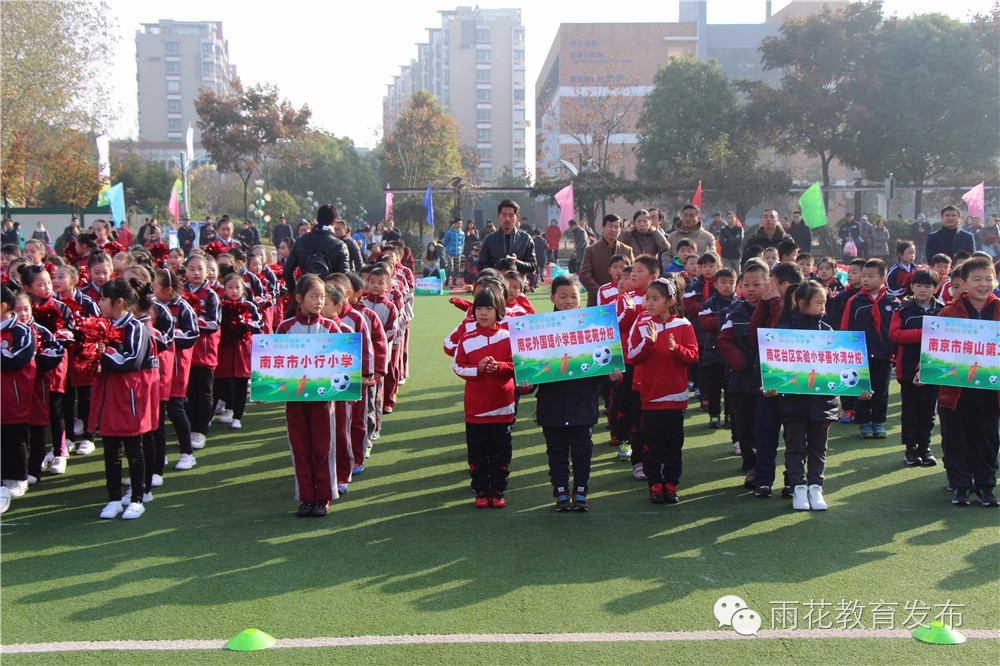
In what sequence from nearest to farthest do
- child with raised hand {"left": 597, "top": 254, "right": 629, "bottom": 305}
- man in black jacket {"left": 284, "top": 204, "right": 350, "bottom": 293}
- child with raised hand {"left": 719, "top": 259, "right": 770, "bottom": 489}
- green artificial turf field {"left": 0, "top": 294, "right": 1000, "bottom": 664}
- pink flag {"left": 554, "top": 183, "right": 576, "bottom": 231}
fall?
green artificial turf field {"left": 0, "top": 294, "right": 1000, "bottom": 664} < child with raised hand {"left": 719, "top": 259, "right": 770, "bottom": 489} < child with raised hand {"left": 597, "top": 254, "right": 629, "bottom": 305} < man in black jacket {"left": 284, "top": 204, "right": 350, "bottom": 293} < pink flag {"left": 554, "top": 183, "right": 576, "bottom": 231}

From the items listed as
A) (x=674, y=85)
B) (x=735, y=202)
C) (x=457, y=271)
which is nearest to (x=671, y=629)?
(x=457, y=271)

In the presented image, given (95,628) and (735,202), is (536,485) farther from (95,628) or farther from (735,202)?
(735,202)

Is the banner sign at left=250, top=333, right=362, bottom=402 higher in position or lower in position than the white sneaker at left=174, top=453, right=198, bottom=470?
higher

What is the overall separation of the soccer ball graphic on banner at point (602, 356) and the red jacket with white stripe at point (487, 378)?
607mm

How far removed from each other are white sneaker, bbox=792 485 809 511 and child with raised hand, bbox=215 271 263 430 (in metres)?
5.02

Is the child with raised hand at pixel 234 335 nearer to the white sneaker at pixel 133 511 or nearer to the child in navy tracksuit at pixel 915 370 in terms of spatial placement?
the white sneaker at pixel 133 511

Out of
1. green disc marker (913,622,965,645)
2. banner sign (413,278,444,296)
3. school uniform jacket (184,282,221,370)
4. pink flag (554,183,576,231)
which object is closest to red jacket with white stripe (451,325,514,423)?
school uniform jacket (184,282,221,370)

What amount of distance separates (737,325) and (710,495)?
1252mm

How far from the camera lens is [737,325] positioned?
22.8 ft

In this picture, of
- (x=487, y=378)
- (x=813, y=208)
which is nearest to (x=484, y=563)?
(x=487, y=378)

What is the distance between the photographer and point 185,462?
7836 millimetres

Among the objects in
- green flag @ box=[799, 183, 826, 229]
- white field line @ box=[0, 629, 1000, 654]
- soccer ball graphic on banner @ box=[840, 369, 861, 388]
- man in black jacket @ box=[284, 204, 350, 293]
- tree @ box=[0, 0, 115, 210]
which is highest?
tree @ box=[0, 0, 115, 210]

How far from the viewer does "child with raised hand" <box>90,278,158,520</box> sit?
6.39 meters

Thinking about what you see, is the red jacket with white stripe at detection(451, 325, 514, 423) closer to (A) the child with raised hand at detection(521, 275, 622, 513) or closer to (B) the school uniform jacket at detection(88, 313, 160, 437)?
(A) the child with raised hand at detection(521, 275, 622, 513)
